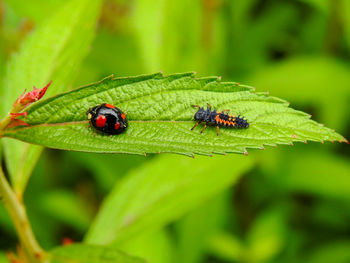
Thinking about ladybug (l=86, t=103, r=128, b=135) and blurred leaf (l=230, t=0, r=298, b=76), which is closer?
ladybug (l=86, t=103, r=128, b=135)

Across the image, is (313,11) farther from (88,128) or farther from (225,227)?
(88,128)

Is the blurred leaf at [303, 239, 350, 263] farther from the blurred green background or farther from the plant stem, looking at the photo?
the plant stem

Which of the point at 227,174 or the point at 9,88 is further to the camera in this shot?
the point at 227,174

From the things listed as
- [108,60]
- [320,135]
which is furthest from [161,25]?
[320,135]

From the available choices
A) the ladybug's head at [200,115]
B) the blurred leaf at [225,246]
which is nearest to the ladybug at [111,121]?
the ladybug's head at [200,115]

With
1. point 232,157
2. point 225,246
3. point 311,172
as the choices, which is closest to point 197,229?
point 225,246

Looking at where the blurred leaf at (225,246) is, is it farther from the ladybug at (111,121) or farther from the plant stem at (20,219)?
the ladybug at (111,121)

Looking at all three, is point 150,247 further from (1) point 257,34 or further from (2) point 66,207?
(1) point 257,34

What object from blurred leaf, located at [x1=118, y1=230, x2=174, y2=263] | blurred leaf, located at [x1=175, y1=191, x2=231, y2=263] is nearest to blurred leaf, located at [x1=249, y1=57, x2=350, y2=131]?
blurred leaf, located at [x1=175, y1=191, x2=231, y2=263]
